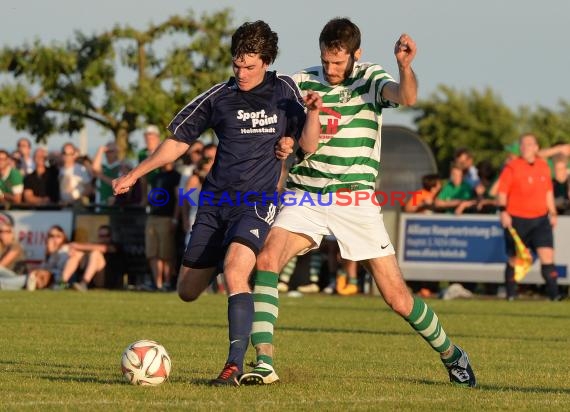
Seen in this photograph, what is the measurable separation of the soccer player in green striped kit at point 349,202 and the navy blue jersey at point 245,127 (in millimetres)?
185

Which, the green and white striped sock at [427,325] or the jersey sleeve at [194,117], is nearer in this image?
the green and white striped sock at [427,325]

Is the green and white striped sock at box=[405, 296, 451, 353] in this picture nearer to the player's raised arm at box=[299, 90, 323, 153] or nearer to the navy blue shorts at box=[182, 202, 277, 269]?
the navy blue shorts at box=[182, 202, 277, 269]

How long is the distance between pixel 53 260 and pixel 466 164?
702 cm

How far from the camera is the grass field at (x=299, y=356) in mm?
7789

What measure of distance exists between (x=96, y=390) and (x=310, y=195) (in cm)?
192

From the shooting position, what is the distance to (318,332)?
551 inches

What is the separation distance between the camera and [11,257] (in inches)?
899

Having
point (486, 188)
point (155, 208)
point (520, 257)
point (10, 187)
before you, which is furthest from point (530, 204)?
point (10, 187)

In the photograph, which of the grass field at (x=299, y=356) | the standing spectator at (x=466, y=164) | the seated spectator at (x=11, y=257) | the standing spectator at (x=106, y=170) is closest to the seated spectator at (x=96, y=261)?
the standing spectator at (x=106, y=170)

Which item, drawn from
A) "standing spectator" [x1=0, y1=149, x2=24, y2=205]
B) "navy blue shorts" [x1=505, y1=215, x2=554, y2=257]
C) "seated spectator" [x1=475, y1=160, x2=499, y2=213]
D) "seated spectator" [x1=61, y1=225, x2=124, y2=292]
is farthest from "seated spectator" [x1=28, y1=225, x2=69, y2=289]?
"navy blue shorts" [x1=505, y1=215, x2=554, y2=257]

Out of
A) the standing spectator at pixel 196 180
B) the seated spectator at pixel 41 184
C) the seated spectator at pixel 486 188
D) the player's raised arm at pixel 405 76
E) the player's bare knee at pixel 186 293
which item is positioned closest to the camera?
the player's raised arm at pixel 405 76

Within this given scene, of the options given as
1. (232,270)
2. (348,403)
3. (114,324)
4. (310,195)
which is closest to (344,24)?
(310,195)

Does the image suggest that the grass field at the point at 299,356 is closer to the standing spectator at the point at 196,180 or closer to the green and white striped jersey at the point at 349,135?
the green and white striped jersey at the point at 349,135

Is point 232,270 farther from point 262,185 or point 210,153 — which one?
point 210,153
